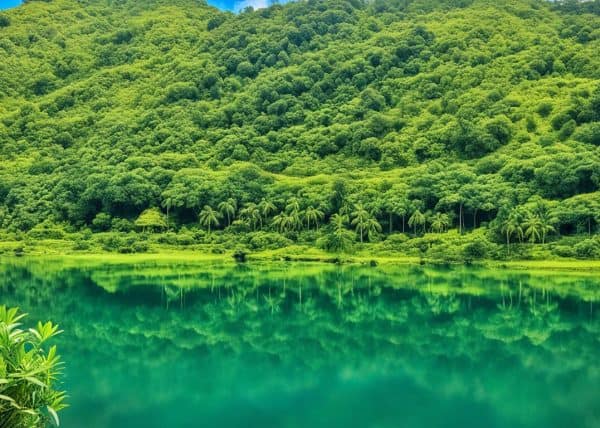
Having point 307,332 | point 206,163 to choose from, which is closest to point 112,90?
point 206,163

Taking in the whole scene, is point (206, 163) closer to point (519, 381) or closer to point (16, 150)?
point (16, 150)

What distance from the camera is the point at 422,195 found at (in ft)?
247

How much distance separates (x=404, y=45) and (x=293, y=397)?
114 metres

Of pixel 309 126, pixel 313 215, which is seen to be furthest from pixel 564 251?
pixel 309 126

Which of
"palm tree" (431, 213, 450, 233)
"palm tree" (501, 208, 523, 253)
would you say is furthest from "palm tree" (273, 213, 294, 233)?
"palm tree" (501, 208, 523, 253)

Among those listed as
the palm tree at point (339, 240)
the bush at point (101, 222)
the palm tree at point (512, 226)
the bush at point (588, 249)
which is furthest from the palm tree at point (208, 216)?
the bush at point (588, 249)

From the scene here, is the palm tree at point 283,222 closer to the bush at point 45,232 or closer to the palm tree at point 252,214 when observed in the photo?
the palm tree at point 252,214

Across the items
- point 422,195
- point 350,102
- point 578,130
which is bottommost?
point 422,195

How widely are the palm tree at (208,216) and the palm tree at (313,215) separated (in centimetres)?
1137

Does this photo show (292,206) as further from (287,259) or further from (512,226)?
(512,226)

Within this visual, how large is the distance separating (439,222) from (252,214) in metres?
22.3

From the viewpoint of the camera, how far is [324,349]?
25.9m

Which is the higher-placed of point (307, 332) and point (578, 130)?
point (578, 130)

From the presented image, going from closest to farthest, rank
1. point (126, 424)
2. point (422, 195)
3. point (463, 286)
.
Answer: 1. point (126, 424)
2. point (463, 286)
3. point (422, 195)
